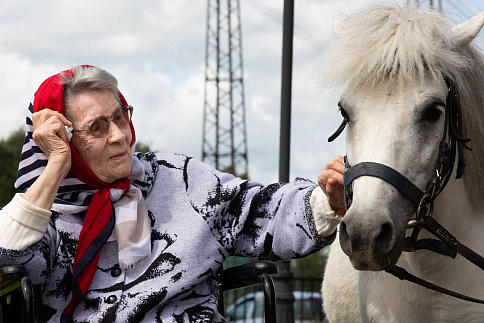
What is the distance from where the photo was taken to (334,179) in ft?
8.51

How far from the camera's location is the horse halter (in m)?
2.37

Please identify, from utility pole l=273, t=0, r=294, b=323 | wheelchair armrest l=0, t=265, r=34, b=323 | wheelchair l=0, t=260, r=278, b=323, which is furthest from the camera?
utility pole l=273, t=0, r=294, b=323

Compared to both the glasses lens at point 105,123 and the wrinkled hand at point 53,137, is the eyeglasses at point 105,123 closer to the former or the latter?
the glasses lens at point 105,123

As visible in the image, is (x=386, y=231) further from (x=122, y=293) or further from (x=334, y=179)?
(x=122, y=293)

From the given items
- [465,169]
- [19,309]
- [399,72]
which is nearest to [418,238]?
[465,169]

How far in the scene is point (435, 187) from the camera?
2.52 meters

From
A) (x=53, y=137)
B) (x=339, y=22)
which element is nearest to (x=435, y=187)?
(x=339, y=22)

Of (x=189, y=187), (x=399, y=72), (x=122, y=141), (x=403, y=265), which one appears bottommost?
(x=403, y=265)

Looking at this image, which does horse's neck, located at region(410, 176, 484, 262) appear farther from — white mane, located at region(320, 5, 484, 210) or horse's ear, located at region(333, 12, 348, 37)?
horse's ear, located at region(333, 12, 348, 37)

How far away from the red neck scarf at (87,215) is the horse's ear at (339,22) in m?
1.16

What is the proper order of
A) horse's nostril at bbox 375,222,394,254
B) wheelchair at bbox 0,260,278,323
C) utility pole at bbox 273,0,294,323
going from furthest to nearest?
utility pole at bbox 273,0,294,323, wheelchair at bbox 0,260,278,323, horse's nostril at bbox 375,222,394,254

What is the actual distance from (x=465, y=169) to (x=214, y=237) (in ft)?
3.67

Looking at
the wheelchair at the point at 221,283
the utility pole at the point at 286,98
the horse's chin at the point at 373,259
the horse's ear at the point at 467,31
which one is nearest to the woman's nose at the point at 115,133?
the wheelchair at the point at 221,283

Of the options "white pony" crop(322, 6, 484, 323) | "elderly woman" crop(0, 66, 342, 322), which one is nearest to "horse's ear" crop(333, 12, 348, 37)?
"white pony" crop(322, 6, 484, 323)
